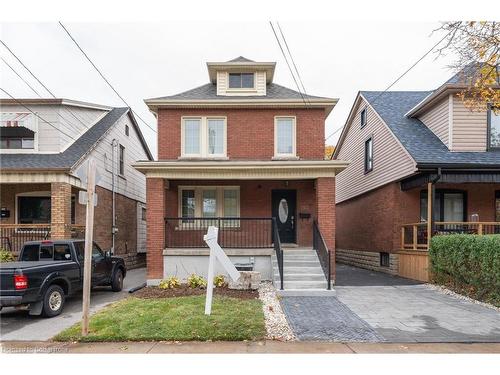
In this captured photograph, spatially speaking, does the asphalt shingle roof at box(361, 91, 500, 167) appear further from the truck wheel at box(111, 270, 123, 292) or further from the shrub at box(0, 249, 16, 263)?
the shrub at box(0, 249, 16, 263)

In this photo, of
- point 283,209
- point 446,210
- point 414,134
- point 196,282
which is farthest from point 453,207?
point 196,282

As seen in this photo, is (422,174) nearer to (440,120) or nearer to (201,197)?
(440,120)

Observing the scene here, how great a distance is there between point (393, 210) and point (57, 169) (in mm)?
12789

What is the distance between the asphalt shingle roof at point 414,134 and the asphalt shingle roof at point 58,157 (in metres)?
12.4

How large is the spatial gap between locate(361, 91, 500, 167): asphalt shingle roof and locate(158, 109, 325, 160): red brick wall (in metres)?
3.50

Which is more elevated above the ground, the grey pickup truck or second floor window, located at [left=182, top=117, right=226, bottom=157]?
second floor window, located at [left=182, top=117, right=226, bottom=157]

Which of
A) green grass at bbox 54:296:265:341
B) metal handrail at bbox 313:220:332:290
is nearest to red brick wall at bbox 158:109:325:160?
metal handrail at bbox 313:220:332:290

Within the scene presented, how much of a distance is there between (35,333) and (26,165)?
8008mm

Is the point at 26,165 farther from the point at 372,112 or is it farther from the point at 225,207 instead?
the point at 372,112

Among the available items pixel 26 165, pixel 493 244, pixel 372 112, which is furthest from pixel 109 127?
pixel 493 244

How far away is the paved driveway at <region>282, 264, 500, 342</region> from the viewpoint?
6.13 metres

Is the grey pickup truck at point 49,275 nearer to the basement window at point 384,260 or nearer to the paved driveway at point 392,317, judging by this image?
the paved driveway at point 392,317

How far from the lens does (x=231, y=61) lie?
1347cm

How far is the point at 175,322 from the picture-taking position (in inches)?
261
